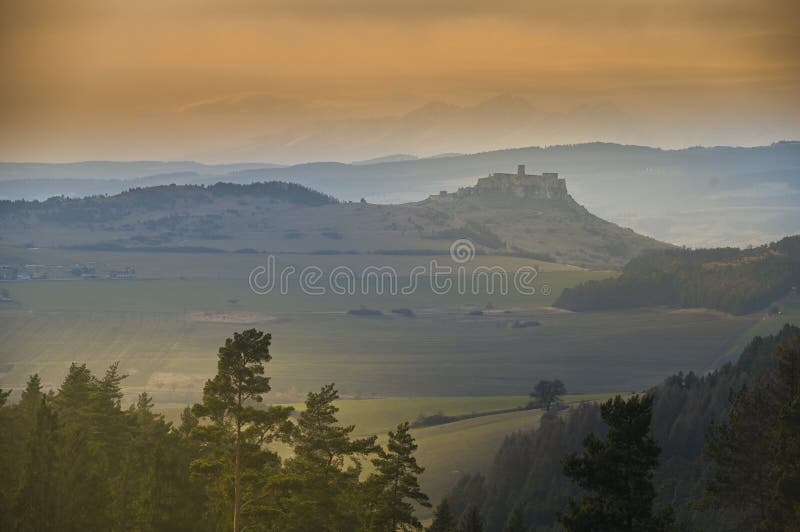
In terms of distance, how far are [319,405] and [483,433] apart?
76.5m

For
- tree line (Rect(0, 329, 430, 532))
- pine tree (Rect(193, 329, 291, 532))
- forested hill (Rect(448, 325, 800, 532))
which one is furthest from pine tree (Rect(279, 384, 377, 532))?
forested hill (Rect(448, 325, 800, 532))

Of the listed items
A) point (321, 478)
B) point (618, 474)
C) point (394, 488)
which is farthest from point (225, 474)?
point (618, 474)

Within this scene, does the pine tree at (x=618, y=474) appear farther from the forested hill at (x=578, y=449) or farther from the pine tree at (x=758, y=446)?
the forested hill at (x=578, y=449)

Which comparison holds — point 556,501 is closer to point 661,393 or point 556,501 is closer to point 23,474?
point 661,393

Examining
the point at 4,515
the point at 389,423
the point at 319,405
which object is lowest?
the point at 389,423

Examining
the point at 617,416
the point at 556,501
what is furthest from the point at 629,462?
the point at 556,501

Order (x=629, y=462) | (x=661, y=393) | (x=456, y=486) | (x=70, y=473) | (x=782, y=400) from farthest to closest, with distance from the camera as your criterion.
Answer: (x=661, y=393), (x=456, y=486), (x=70, y=473), (x=782, y=400), (x=629, y=462)

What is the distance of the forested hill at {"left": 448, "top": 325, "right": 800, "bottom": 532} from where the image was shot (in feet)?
306

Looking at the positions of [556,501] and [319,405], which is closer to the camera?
[319,405]

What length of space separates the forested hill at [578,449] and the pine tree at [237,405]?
1504 inches

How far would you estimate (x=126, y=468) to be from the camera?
57.4 m

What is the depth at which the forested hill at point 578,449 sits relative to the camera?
93.2 meters

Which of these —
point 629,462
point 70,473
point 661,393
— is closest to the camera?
point 629,462

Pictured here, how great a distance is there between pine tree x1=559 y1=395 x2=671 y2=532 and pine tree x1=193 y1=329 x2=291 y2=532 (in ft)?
43.6
